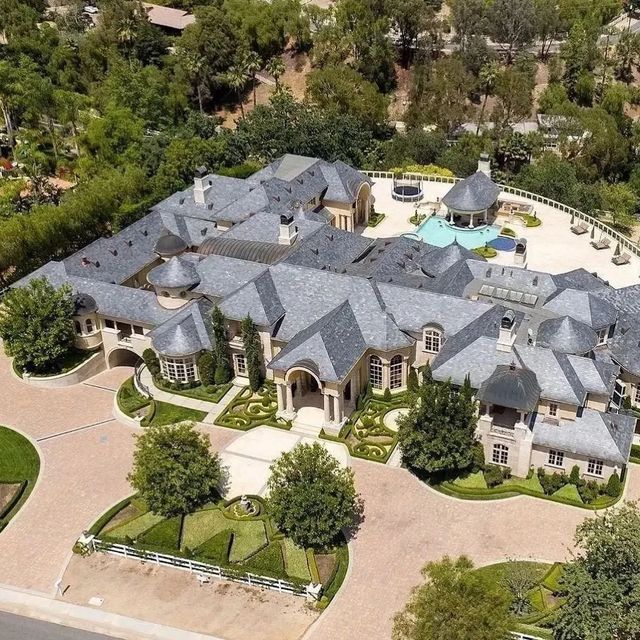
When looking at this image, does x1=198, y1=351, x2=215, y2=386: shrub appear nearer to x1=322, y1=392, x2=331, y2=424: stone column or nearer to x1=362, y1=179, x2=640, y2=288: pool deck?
x1=322, y1=392, x2=331, y2=424: stone column

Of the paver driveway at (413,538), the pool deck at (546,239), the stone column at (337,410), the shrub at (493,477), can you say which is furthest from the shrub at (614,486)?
the pool deck at (546,239)

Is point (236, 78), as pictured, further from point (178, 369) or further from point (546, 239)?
point (178, 369)

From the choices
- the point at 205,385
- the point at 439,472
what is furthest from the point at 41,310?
the point at 439,472

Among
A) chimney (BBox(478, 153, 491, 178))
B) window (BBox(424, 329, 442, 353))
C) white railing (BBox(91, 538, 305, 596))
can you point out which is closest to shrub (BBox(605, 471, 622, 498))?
window (BBox(424, 329, 442, 353))

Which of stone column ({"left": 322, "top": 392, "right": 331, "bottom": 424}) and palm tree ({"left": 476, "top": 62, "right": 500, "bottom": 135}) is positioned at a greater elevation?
palm tree ({"left": 476, "top": 62, "right": 500, "bottom": 135})

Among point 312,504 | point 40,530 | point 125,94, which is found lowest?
point 40,530

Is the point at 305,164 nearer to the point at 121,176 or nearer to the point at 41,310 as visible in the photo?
the point at 121,176

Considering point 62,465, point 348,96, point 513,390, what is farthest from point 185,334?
point 348,96
